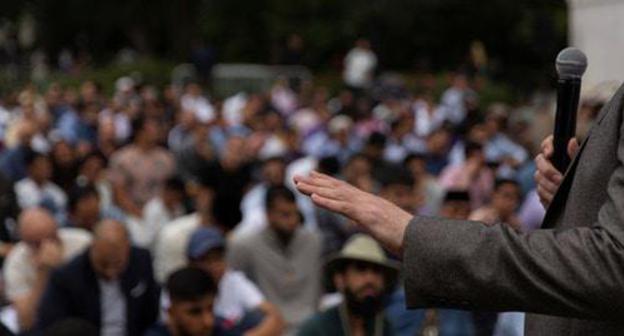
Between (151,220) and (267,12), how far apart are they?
3217 centimetres

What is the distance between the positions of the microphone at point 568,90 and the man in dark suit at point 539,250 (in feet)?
0.23

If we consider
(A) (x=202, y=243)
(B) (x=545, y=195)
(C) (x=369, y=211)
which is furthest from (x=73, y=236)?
(C) (x=369, y=211)

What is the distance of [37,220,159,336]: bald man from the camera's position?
817 cm

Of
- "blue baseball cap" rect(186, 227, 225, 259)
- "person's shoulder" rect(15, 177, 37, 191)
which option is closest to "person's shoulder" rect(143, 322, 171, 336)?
"blue baseball cap" rect(186, 227, 225, 259)

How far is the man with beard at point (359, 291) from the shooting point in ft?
22.8

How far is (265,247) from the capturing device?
984 centimetres

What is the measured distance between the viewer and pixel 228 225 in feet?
34.3

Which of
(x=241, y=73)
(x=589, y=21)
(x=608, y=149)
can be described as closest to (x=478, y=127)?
(x=589, y=21)

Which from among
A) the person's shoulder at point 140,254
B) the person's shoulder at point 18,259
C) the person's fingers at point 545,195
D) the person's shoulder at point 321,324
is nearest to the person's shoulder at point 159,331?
the person's shoulder at point 321,324

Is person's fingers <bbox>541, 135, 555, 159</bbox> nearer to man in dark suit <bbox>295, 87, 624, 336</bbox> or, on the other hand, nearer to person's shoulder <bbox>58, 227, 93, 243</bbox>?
man in dark suit <bbox>295, 87, 624, 336</bbox>

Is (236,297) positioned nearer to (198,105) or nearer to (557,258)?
(557,258)


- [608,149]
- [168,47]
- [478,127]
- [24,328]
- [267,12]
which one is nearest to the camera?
[608,149]

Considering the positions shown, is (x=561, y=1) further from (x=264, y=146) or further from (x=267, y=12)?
(x=264, y=146)

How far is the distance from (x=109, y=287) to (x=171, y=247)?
1.42 meters
